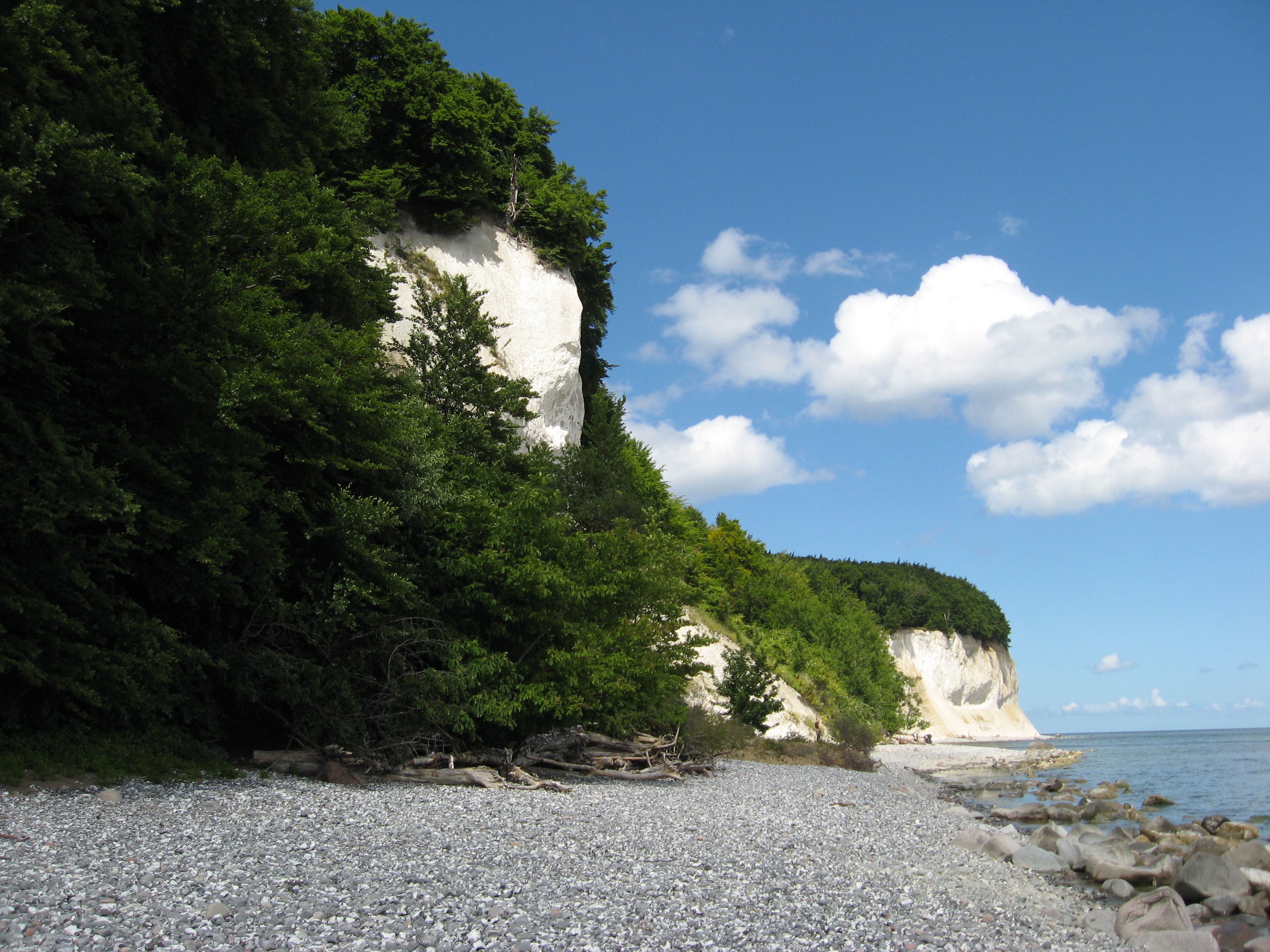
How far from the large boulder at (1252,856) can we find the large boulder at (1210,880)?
1.63m

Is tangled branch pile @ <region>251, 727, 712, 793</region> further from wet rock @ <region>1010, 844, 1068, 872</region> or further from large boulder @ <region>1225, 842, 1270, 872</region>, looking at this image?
large boulder @ <region>1225, 842, 1270, 872</region>

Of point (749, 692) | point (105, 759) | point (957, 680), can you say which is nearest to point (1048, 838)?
point (749, 692)

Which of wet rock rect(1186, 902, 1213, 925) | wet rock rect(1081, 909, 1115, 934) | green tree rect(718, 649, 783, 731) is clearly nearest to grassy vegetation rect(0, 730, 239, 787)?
wet rock rect(1081, 909, 1115, 934)

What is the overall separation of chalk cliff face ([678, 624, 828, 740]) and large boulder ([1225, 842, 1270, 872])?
56.4 feet

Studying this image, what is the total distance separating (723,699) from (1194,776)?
27.2m

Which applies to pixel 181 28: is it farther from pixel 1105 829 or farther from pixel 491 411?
pixel 1105 829

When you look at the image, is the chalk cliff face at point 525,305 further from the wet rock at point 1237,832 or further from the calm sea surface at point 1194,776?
the wet rock at point 1237,832

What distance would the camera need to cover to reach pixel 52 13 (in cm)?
1019

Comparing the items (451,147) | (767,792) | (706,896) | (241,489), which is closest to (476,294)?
(451,147)

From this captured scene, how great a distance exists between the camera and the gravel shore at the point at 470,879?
5809 mm

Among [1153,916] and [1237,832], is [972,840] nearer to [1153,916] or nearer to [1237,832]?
[1153,916]

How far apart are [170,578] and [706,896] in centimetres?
964

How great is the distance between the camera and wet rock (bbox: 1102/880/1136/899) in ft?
35.4

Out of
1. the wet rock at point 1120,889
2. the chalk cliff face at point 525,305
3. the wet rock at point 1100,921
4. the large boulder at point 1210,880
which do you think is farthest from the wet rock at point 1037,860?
the chalk cliff face at point 525,305
